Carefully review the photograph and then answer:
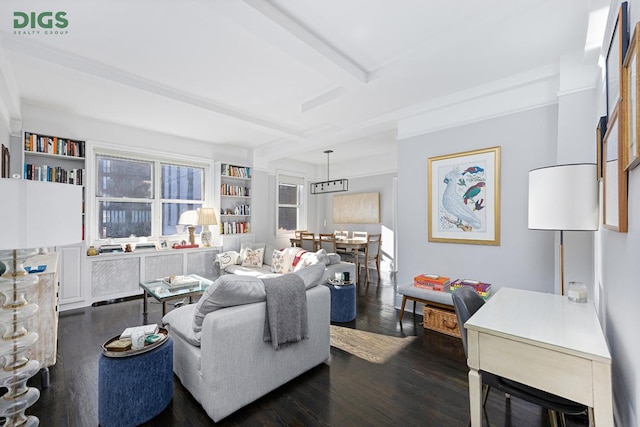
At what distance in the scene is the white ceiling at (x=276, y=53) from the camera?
196cm

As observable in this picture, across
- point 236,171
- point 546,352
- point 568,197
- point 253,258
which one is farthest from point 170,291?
point 568,197

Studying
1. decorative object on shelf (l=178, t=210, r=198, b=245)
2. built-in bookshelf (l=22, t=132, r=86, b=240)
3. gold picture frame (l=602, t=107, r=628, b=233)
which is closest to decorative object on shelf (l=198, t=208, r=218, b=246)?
decorative object on shelf (l=178, t=210, r=198, b=245)

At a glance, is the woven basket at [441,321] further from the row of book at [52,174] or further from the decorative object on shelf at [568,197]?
the row of book at [52,174]

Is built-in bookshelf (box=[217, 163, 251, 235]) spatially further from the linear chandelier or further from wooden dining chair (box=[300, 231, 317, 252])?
the linear chandelier

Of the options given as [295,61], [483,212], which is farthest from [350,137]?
[483,212]

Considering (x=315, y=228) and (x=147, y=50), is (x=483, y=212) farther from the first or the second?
(x=315, y=228)

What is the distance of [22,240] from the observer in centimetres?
116

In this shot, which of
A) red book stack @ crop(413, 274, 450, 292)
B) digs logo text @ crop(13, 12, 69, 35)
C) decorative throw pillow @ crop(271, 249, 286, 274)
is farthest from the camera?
decorative throw pillow @ crop(271, 249, 286, 274)

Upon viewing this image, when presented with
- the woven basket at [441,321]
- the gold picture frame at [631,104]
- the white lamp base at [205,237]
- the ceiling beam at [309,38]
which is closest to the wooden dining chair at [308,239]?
the white lamp base at [205,237]

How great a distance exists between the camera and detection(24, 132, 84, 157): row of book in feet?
11.7

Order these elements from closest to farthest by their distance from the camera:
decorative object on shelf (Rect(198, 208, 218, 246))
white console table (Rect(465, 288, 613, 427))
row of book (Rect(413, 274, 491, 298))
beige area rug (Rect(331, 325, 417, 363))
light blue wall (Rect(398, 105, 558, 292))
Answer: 1. white console table (Rect(465, 288, 613, 427))
2. beige area rug (Rect(331, 325, 417, 363))
3. light blue wall (Rect(398, 105, 558, 292))
4. row of book (Rect(413, 274, 491, 298))
5. decorative object on shelf (Rect(198, 208, 218, 246))

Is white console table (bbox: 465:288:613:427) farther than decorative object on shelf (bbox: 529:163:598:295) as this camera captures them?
No

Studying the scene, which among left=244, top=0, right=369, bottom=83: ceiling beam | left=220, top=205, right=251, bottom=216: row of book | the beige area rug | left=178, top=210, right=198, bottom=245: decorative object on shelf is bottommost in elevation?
the beige area rug

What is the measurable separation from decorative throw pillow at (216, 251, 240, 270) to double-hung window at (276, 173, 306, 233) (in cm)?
162
